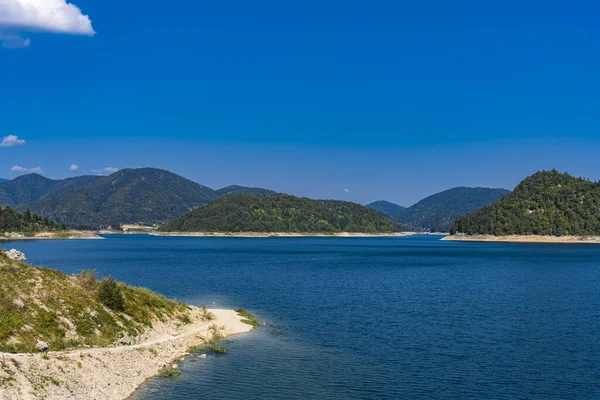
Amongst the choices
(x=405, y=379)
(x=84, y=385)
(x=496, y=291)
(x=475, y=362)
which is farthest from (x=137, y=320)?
(x=496, y=291)

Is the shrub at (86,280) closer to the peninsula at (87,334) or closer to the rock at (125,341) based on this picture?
the peninsula at (87,334)

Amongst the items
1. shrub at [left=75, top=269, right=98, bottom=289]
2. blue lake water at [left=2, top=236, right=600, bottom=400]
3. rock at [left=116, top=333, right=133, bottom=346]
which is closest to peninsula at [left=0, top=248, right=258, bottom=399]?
shrub at [left=75, top=269, right=98, bottom=289]

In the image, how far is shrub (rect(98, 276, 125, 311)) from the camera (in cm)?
4362

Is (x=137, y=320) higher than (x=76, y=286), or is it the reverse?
(x=76, y=286)

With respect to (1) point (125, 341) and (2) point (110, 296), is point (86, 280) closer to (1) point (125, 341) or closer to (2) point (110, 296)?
(2) point (110, 296)

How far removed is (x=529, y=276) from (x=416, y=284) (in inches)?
1208

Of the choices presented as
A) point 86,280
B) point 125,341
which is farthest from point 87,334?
point 86,280

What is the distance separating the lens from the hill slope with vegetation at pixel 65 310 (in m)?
33.7

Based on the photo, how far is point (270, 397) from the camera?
30.8m

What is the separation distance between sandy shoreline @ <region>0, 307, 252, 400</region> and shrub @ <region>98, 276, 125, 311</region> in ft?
12.0

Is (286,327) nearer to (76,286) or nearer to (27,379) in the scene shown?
(76,286)

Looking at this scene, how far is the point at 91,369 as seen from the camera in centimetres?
3144

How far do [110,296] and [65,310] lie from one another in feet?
17.0

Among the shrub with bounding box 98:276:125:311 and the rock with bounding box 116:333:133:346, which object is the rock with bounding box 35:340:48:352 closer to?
the rock with bounding box 116:333:133:346
